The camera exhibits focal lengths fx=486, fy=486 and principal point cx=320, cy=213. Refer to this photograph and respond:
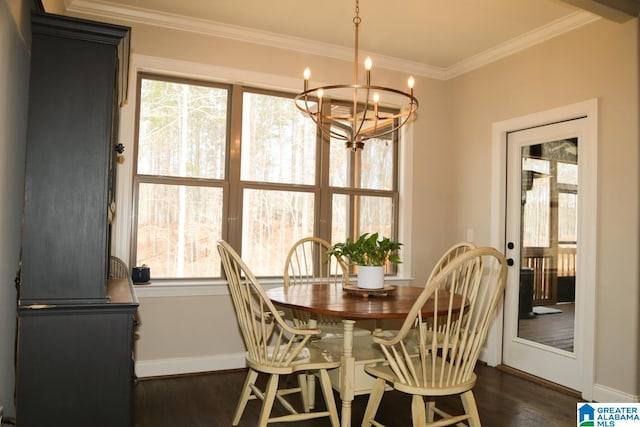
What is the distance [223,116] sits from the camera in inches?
152

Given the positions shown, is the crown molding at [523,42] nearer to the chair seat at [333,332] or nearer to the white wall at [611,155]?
the white wall at [611,155]

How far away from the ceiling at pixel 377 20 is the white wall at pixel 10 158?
833 mm

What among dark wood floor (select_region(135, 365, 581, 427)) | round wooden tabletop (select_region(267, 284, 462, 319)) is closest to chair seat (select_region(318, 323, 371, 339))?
round wooden tabletop (select_region(267, 284, 462, 319))

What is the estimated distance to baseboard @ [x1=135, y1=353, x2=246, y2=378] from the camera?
3.46 meters

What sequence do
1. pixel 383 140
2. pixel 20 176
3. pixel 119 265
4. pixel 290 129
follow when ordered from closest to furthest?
1. pixel 20 176
2. pixel 119 265
3. pixel 290 129
4. pixel 383 140

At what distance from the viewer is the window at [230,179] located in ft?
11.9

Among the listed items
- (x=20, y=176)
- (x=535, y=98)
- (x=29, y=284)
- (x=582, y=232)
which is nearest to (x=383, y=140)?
(x=535, y=98)

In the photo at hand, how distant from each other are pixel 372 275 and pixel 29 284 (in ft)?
5.51

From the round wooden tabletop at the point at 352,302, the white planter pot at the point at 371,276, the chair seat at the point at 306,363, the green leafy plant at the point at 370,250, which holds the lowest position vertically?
the chair seat at the point at 306,363

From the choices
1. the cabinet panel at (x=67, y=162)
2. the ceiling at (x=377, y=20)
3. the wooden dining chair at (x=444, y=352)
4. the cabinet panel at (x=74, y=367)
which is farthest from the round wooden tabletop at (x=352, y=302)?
the ceiling at (x=377, y=20)

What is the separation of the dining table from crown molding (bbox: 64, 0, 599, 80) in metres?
2.08

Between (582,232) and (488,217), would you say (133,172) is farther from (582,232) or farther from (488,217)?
(582,232)

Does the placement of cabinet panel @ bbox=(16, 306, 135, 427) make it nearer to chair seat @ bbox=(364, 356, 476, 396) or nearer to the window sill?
chair seat @ bbox=(364, 356, 476, 396)

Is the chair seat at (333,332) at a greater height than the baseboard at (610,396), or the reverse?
the chair seat at (333,332)
